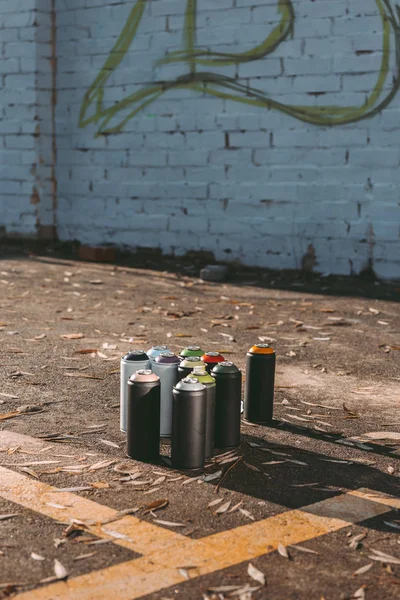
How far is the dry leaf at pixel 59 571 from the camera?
3273 millimetres

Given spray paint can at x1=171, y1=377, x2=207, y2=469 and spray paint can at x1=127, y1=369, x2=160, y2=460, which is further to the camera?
spray paint can at x1=127, y1=369, x2=160, y2=460

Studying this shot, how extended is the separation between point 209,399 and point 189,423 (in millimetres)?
199

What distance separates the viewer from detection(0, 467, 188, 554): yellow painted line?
3615 millimetres

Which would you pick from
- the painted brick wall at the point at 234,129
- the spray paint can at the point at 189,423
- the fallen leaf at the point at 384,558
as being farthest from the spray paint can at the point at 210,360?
the painted brick wall at the point at 234,129

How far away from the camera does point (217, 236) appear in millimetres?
12203

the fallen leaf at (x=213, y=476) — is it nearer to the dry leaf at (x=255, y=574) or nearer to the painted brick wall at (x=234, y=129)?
the dry leaf at (x=255, y=574)

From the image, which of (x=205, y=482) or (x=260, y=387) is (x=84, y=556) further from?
(x=260, y=387)

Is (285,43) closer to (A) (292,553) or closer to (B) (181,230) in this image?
(B) (181,230)

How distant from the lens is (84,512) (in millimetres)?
3893

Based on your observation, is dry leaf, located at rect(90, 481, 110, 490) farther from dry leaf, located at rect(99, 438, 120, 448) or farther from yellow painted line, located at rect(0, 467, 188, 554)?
dry leaf, located at rect(99, 438, 120, 448)

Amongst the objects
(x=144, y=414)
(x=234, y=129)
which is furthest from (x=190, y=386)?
(x=234, y=129)

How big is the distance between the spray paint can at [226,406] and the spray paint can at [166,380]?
0.22 meters

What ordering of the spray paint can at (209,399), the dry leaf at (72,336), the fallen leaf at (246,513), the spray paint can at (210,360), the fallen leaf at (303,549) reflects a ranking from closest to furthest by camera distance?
the fallen leaf at (303,549)
the fallen leaf at (246,513)
the spray paint can at (209,399)
the spray paint can at (210,360)
the dry leaf at (72,336)

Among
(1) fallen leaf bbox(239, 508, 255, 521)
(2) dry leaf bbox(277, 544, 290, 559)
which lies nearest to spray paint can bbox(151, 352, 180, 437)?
(1) fallen leaf bbox(239, 508, 255, 521)
